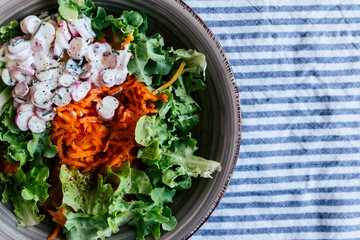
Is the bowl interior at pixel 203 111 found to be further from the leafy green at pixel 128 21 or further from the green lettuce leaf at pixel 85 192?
the green lettuce leaf at pixel 85 192

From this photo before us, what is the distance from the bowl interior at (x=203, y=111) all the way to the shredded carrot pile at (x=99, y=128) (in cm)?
26

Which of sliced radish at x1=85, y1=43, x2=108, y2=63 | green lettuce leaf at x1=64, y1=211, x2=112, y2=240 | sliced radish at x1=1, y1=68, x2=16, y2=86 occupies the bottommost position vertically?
green lettuce leaf at x1=64, y1=211, x2=112, y2=240

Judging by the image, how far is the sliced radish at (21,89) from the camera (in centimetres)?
177

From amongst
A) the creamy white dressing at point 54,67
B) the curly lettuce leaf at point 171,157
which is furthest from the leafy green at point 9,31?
the curly lettuce leaf at point 171,157

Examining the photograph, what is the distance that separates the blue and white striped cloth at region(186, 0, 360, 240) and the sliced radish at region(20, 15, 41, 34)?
75cm

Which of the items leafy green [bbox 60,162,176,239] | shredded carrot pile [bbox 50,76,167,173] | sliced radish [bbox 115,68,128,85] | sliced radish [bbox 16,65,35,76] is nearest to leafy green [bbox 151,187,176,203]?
leafy green [bbox 60,162,176,239]

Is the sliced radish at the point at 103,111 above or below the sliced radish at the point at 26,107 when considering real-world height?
below

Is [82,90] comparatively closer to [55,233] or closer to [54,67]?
[54,67]

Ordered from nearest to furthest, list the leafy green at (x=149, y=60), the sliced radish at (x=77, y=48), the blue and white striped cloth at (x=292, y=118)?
the sliced radish at (x=77, y=48)
the leafy green at (x=149, y=60)
the blue and white striped cloth at (x=292, y=118)

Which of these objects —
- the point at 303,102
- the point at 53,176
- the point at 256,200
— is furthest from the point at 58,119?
the point at 303,102

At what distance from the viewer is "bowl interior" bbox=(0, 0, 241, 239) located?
1.89 m

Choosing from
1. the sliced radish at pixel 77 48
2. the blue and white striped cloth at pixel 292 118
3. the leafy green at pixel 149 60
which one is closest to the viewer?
the sliced radish at pixel 77 48

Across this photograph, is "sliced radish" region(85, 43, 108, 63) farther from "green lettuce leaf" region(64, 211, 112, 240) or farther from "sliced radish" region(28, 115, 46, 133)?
"green lettuce leaf" region(64, 211, 112, 240)

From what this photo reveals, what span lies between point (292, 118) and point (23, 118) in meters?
1.26
